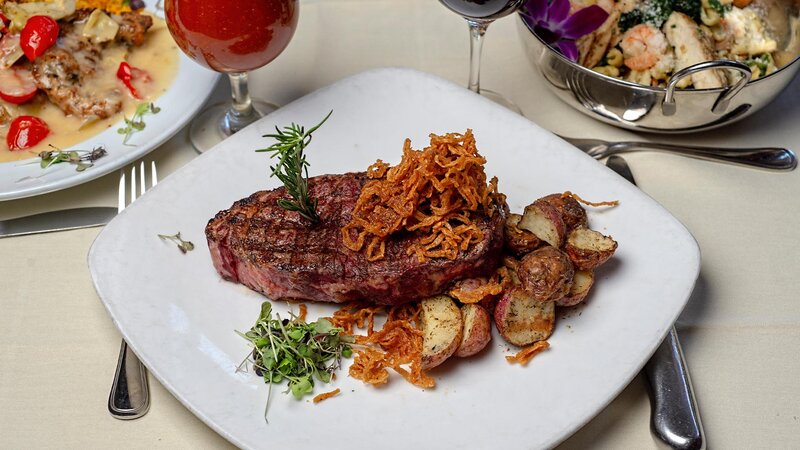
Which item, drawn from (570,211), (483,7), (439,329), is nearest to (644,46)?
(483,7)

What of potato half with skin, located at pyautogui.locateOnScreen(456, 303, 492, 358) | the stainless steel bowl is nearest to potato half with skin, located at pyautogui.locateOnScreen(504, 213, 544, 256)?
potato half with skin, located at pyautogui.locateOnScreen(456, 303, 492, 358)

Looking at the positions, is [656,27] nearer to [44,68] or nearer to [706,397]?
[706,397]

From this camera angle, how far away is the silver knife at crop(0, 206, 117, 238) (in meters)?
3.43

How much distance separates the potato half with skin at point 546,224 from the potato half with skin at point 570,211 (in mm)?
65

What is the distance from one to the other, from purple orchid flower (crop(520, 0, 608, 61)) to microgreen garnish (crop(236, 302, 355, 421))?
1.89 m

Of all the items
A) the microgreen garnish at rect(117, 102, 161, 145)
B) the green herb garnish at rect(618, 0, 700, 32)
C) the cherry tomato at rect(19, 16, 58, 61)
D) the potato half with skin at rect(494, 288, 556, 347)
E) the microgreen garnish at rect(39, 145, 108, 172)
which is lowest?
the microgreen garnish at rect(39, 145, 108, 172)

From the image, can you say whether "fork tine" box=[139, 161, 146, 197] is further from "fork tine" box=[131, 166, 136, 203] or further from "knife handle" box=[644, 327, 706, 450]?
"knife handle" box=[644, 327, 706, 450]

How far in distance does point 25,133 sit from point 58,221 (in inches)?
21.5

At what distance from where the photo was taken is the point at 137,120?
380 centimetres

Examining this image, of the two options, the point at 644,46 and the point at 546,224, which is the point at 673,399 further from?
the point at 644,46

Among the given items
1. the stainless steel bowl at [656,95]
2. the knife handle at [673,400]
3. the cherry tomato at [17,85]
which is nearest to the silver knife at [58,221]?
the cherry tomato at [17,85]

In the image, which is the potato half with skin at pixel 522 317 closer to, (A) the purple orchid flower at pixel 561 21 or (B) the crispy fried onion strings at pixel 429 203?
(B) the crispy fried onion strings at pixel 429 203

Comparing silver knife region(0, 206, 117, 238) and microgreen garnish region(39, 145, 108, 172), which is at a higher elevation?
microgreen garnish region(39, 145, 108, 172)

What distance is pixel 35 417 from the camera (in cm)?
286
